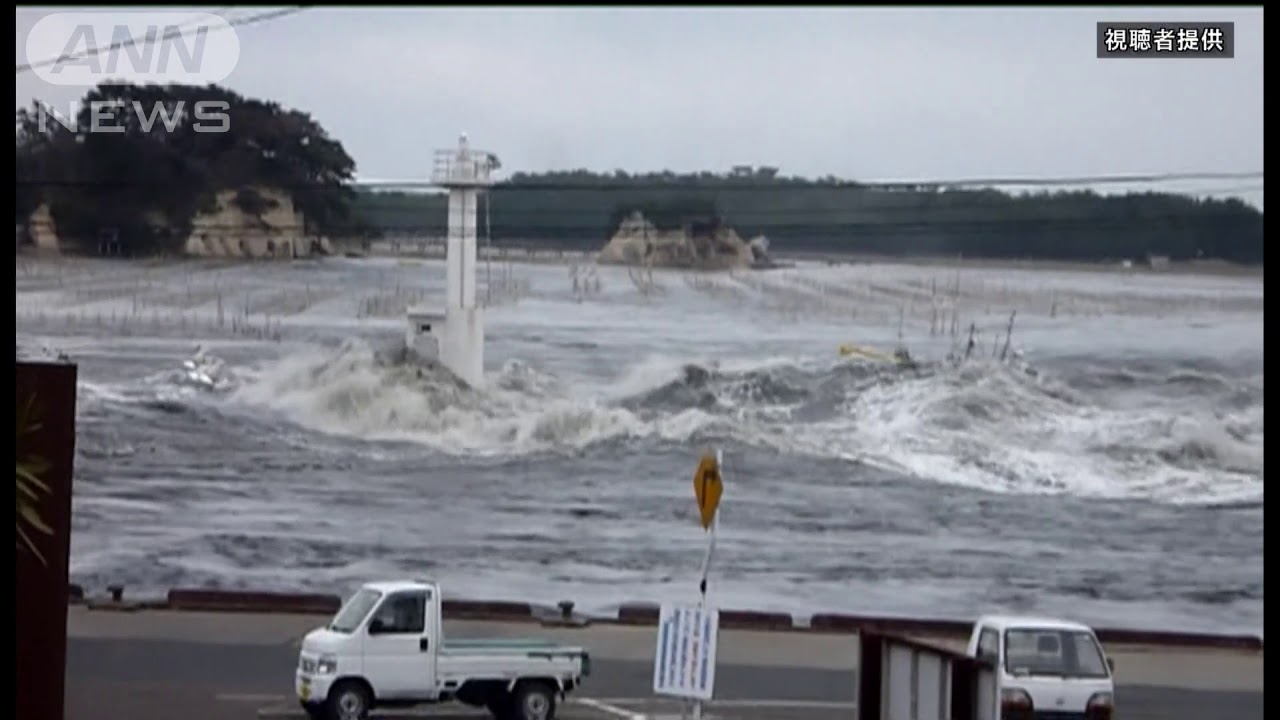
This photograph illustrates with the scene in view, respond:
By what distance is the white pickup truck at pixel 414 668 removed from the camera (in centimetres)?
Result: 1598

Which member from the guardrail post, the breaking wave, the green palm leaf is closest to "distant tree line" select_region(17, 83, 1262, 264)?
the breaking wave

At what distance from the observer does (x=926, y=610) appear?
2848 cm

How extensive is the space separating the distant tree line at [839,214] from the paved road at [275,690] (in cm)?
873

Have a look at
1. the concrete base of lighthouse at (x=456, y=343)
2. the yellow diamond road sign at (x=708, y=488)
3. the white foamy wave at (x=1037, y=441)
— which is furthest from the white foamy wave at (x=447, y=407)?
the yellow diamond road sign at (x=708, y=488)

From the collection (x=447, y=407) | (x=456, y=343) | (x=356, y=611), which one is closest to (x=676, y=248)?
(x=456, y=343)

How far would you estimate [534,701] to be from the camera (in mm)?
16156

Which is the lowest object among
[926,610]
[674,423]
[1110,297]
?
[926,610]

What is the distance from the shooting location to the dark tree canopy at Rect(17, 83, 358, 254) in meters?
27.5

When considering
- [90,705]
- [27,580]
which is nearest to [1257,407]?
[90,705]

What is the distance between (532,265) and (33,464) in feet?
69.3

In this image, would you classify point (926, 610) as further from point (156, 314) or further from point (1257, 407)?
point (156, 314)

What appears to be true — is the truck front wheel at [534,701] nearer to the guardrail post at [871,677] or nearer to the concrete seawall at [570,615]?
the guardrail post at [871,677]

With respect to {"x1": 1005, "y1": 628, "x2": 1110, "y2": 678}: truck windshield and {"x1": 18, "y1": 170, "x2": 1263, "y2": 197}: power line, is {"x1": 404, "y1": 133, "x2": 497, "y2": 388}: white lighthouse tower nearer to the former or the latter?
{"x1": 18, "y1": 170, "x2": 1263, "y2": 197}: power line

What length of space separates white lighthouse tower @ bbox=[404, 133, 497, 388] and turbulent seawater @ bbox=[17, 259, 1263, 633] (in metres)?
0.28
